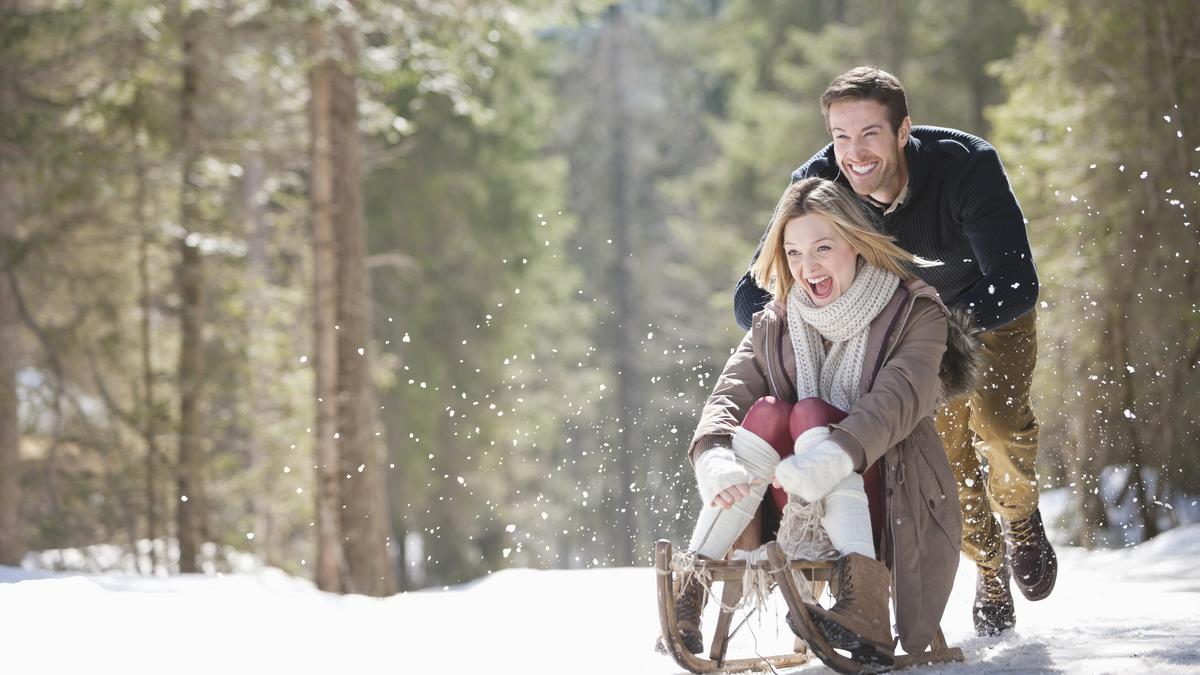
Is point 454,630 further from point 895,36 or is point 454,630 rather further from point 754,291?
point 895,36

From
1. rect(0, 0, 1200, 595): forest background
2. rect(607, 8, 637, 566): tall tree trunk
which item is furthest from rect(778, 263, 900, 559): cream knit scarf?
rect(607, 8, 637, 566): tall tree trunk

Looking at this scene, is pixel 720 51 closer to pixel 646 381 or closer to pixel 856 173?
pixel 646 381

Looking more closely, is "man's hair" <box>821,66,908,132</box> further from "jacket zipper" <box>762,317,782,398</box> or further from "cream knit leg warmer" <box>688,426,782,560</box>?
"cream knit leg warmer" <box>688,426,782,560</box>

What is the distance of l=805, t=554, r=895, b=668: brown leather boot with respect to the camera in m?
3.27

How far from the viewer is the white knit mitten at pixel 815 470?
3299mm

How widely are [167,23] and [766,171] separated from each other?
12702 millimetres

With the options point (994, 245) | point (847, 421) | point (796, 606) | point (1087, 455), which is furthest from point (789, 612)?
point (1087, 455)

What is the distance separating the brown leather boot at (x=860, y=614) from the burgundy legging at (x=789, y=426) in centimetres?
21

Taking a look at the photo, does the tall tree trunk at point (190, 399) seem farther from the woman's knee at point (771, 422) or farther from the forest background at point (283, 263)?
the woman's knee at point (771, 422)

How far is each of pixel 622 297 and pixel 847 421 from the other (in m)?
31.6

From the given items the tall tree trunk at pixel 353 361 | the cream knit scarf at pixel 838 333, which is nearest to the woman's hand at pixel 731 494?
the cream knit scarf at pixel 838 333

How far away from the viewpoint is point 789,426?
3.55 m

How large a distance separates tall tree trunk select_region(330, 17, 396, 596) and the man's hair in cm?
665

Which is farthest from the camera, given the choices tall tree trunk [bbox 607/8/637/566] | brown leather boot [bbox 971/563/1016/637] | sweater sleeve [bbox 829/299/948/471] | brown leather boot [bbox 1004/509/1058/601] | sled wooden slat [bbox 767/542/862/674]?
tall tree trunk [bbox 607/8/637/566]
